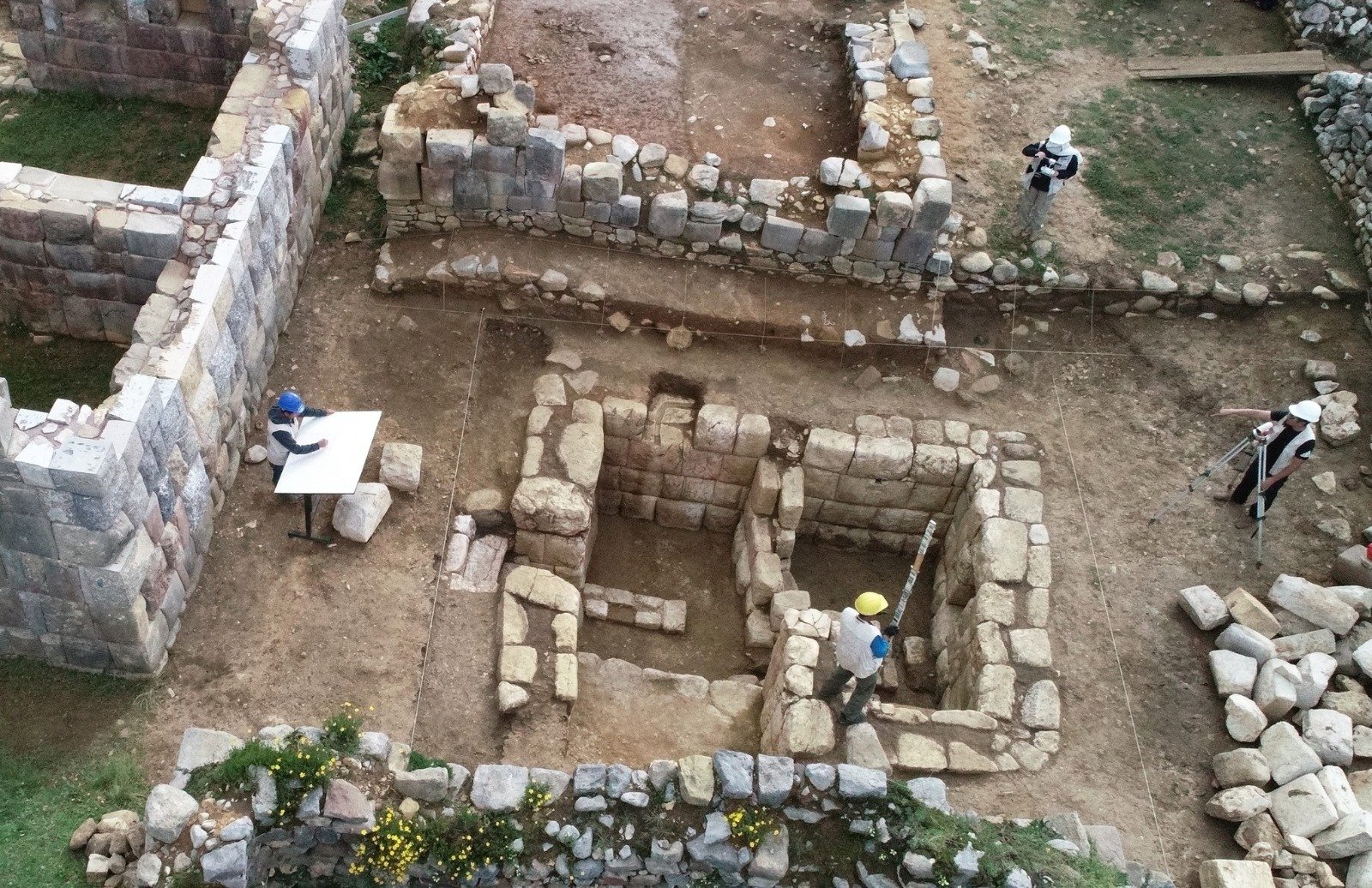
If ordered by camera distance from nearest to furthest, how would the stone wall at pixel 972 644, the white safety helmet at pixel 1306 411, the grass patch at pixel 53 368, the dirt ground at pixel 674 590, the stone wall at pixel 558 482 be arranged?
the stone wall at pixel 972 644 → the white safety helmet at pixel 1306 411 → the stone wall at pixel 558 482 → the grass patch at pixel 53 368 → the dirt ground at pixel 674 590

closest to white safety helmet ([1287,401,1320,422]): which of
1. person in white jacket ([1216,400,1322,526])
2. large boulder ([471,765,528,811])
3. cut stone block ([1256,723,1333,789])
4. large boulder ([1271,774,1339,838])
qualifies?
person in white jacket ([1216,400,1322,526])

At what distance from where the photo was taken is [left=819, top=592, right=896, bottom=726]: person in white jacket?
27.4 ft

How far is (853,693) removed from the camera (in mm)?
8867

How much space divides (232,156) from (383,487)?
3109 mm

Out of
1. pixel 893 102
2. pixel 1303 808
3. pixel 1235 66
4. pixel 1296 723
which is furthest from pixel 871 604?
pixel 1235 66

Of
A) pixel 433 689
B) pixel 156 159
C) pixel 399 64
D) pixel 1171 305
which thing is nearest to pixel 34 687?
pixel 433 689

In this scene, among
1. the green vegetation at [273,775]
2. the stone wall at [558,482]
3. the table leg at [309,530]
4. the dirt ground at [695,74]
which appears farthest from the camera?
the dirt ground at [695,74]

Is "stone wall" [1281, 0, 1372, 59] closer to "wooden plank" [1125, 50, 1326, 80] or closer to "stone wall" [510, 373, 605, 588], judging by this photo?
"wooden plank" [1125, 50, 1326, 80]

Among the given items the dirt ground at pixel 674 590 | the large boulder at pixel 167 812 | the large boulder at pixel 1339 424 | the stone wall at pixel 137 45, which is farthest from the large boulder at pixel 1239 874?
the stone wall at pixel 137 45

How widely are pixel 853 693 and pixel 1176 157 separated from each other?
26.5ft

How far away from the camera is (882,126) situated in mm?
11883

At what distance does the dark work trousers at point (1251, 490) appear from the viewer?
10.3 metres

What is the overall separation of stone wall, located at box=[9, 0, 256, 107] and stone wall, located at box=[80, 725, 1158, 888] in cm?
722

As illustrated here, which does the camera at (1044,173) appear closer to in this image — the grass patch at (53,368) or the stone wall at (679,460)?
the stone wall at (679,460)
